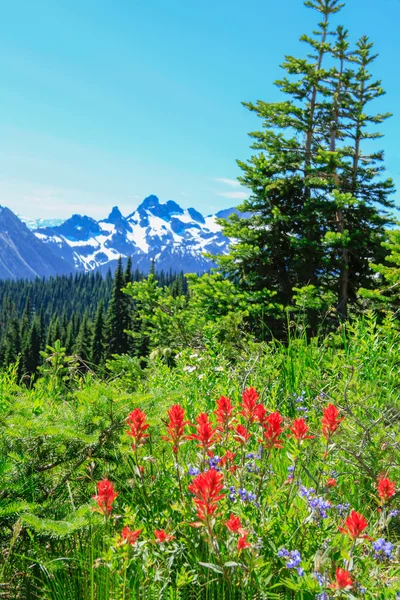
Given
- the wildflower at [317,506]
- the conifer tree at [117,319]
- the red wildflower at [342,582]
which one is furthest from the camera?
the conifer tree at [117,319]

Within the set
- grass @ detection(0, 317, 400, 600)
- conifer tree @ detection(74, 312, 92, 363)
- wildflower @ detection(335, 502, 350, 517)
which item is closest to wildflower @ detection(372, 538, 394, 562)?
grass @ detection(0, 317, 400, 600)

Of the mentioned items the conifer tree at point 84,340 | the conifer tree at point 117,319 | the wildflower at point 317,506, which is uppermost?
the wildflower at point 317,506

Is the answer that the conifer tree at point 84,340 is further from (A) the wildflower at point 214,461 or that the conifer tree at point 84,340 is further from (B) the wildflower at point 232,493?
(B) the wildflower at point 232,493

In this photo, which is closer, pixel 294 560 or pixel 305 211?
pixel 294 560

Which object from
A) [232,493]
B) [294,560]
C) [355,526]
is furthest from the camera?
[232,493]

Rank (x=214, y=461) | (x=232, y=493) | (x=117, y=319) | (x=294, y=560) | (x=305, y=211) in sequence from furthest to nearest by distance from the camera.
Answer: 1. (x=117, y=319)
2. (x=305, y=211)
3. (x=214, y=461)
4. (x=232, y=493)
5. (x=294, y=560)

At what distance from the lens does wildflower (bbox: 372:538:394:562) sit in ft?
4.91

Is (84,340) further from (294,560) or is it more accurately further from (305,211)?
(294,560)

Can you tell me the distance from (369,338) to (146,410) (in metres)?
2.96

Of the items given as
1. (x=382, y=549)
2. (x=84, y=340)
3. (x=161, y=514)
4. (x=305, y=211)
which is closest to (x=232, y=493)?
(x=161, y=514)

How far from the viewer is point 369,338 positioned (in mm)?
4695

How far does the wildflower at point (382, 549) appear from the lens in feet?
4.91

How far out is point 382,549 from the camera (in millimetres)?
1597

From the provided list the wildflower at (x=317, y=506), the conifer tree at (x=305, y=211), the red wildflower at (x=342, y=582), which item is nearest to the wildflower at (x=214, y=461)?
the wildflower at (x=317, y=506)
